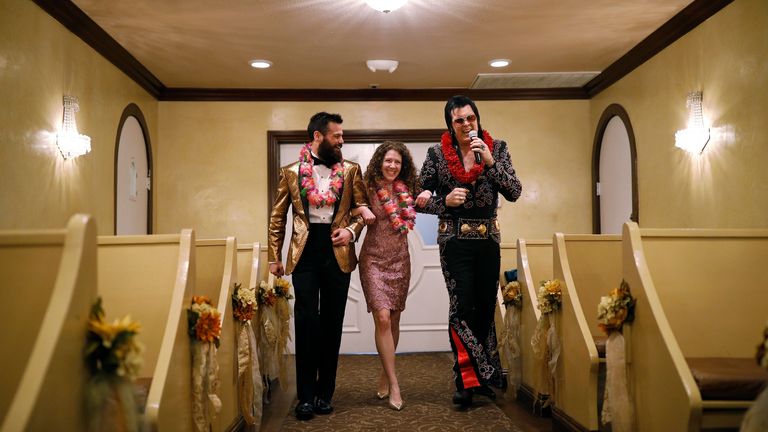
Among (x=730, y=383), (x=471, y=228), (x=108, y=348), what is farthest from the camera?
(x=471, y=228)

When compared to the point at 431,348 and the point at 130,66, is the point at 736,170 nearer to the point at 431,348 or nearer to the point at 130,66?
the point at 431,348

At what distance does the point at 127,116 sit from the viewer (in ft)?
16.4

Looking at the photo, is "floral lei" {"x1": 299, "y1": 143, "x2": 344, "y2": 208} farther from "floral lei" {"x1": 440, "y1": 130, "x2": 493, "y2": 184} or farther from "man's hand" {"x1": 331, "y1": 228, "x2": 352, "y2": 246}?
"floral lei" {"x1": 440, "y1": 130, "x2": 493, "y2": 184}

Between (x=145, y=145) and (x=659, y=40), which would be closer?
(x=659, y=40)

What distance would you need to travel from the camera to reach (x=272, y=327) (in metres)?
3.57

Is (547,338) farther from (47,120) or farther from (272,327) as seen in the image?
(47,120)

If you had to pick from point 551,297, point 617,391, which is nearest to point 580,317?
point 551,297

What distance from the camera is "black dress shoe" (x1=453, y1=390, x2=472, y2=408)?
321 cm

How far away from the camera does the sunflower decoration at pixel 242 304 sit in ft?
9.26

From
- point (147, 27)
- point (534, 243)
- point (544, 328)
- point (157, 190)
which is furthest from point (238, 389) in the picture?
point (157, 190)

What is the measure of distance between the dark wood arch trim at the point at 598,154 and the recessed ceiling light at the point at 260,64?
279 centimetres

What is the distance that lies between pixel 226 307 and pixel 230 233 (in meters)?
3.25

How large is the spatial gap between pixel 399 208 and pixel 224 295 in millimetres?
1062

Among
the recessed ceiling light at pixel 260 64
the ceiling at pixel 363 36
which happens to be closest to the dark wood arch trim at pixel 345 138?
the ceiling at pixel 363 36
